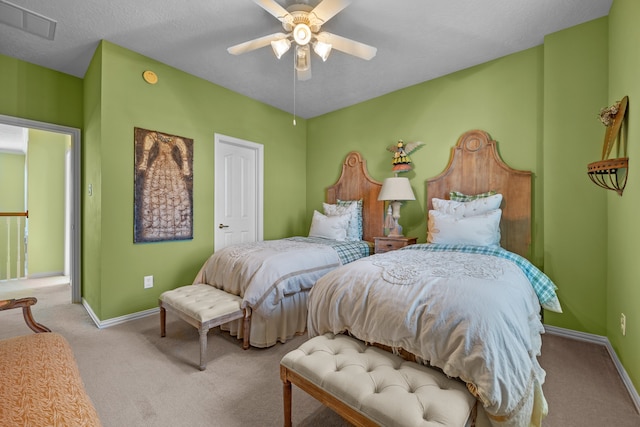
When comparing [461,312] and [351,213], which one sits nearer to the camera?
[461,312]

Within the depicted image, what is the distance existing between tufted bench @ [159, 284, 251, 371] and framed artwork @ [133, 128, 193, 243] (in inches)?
37.0

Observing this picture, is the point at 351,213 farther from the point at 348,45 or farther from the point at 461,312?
the point at 461,312

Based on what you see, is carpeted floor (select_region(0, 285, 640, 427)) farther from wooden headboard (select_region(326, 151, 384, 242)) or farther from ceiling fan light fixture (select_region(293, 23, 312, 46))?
ceiling fan light fixture (select_region(293, 23, 312, 46))

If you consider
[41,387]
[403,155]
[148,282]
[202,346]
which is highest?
[403,155]

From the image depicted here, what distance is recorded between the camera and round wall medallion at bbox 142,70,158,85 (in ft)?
9.48

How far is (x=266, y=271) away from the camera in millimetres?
2299

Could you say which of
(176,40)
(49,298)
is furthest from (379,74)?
(49,298)

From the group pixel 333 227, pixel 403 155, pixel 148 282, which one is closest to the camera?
pixel 148 282

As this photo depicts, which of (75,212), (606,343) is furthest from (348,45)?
(75,212)

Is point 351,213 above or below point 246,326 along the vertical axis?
above

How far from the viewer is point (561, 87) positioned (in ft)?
8.09

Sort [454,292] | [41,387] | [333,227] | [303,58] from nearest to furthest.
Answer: [41,387], [454,292], [303,58], [333,227]

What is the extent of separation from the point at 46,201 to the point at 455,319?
21.2 ft

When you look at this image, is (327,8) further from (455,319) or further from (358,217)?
(358,217)
